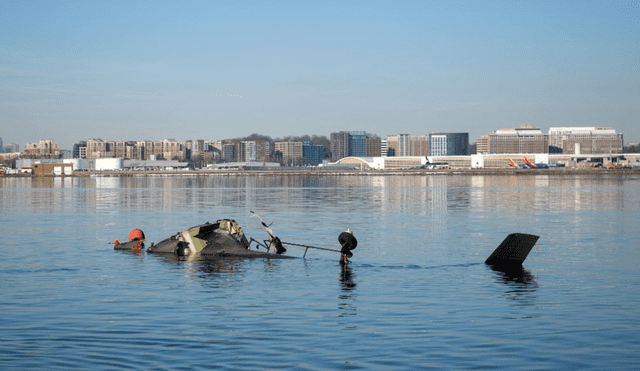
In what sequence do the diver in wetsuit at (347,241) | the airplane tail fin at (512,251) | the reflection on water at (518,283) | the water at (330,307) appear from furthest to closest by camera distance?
1. the airplane tail fin at (512,251)
2. the diver in wetsuit at (347,241)
3. the reflection on water at (518,283)
4. the water at (330,307)

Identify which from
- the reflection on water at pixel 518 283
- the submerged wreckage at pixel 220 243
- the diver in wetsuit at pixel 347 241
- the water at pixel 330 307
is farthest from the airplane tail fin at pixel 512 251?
the submerged wreckage at pixel 220 243

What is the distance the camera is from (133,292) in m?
29.5

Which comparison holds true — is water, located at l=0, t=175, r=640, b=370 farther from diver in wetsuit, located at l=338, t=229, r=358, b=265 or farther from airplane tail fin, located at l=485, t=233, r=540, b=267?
diver in wetsuit, located at l=338, t=229, r=358, b=265

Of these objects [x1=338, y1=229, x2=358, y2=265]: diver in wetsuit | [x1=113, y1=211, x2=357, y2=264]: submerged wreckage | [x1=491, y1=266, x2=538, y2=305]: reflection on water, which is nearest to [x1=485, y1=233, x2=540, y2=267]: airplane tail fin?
[x1=491, y1=266, x2=538, y2=305]: reflection on water

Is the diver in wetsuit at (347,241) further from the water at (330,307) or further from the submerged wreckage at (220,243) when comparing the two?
the submerged wreckage at (220,243)

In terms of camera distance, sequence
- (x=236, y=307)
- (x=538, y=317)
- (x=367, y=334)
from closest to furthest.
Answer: (x=367, y=334)
(x=538, y=317)
(x=236, y=307)

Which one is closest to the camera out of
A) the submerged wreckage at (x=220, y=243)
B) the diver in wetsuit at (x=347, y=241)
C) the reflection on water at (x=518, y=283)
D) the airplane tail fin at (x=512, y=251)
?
the reflection on water at (x=518, y=283)

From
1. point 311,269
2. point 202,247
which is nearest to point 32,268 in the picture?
point 202,247

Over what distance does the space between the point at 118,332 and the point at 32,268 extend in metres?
17.5

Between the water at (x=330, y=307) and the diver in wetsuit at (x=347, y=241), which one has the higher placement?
the diver in wetsuit at (x=347, y=241)

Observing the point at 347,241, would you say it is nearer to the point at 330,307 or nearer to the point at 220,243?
the point at 330,307

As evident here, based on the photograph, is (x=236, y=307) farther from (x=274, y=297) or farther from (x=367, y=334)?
(x=367, y=334)

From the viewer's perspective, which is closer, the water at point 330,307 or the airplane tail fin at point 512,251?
the water at point 330,307

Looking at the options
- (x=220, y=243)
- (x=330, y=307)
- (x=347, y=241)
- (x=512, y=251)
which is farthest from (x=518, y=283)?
(x=220, y=243)
